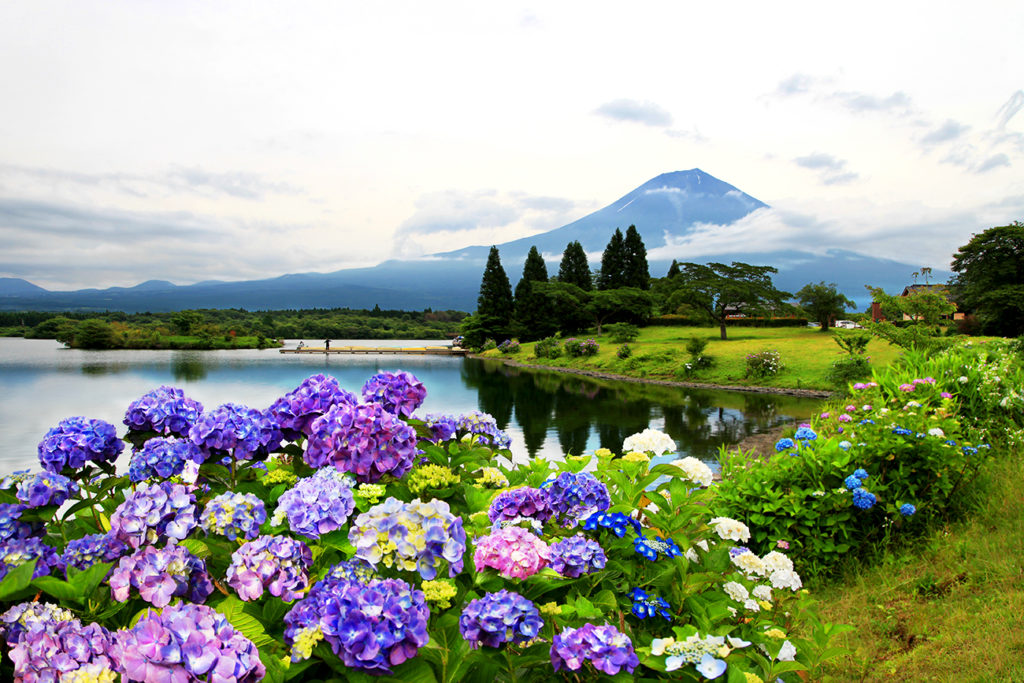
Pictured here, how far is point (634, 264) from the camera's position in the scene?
38812 mm

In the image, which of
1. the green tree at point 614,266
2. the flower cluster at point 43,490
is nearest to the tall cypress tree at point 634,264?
the green tree at point 614,266

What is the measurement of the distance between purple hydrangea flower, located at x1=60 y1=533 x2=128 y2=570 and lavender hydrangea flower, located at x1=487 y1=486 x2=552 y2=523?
3.03 feet

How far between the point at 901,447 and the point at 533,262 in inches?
1350

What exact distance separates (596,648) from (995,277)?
1289 inches

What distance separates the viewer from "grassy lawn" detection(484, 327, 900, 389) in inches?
731

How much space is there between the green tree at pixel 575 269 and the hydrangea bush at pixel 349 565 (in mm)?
36847

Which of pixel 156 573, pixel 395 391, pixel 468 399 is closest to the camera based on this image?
pixel 156 573

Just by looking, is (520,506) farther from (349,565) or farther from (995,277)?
Answer: (995,277)

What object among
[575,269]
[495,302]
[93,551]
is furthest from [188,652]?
[575,269]

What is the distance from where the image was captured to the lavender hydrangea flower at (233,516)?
4.24 ft

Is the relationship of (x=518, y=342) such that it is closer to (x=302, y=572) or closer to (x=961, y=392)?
(x=961, y=392)

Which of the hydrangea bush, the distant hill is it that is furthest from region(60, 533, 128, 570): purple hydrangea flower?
the distant hill

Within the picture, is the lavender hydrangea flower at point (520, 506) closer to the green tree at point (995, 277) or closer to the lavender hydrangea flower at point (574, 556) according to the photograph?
the lavender hydrangea flower at point (574, 556)

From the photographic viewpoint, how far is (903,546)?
362 cm
